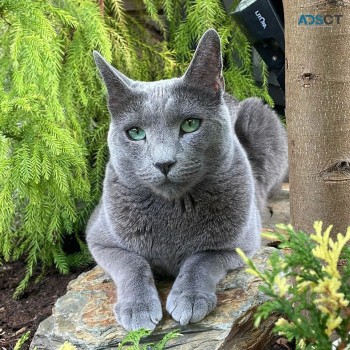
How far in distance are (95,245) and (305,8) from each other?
1.11 meters

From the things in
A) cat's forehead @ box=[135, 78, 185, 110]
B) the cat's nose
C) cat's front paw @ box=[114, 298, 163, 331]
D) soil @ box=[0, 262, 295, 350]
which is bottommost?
soil @ box=[0, 262, 295, 350]

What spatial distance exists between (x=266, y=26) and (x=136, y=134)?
0.89 meters

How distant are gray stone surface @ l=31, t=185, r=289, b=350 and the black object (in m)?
0.91

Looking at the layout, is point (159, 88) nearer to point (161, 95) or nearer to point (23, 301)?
point (161, 95)

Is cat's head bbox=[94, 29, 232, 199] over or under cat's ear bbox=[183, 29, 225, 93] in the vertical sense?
under

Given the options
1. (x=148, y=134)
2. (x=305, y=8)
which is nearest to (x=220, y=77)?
(x=148, y=134)

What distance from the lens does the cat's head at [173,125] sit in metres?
1.52

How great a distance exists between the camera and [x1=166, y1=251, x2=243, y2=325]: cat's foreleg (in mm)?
1470

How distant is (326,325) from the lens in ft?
2.92

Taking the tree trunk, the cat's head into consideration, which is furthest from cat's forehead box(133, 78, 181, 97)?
the tree trunk

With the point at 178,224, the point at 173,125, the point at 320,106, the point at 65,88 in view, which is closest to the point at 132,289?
the point at 178,224

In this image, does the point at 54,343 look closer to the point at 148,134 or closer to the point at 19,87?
the point at 148,134

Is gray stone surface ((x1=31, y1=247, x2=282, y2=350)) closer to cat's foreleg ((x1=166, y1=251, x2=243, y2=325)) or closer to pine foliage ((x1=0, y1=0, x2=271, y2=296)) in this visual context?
cat's foreleg ((x1=166, y1=251, x2=243, y2=325))

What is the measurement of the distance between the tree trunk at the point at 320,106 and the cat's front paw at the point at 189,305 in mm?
348
